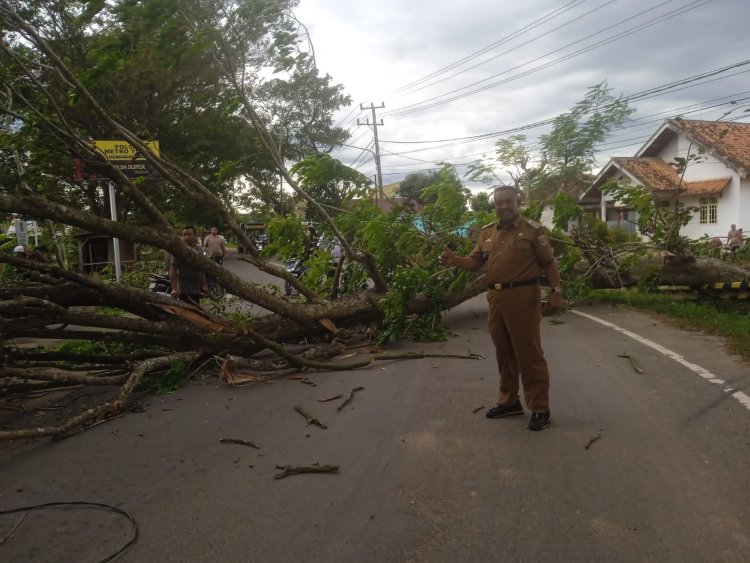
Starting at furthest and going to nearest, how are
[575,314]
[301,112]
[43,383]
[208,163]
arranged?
1. [301,112]
2. [208,163]
3. [575,314]
4. [43,383]

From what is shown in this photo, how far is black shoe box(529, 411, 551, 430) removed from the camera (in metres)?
4.85

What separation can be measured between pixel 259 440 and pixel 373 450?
0.98m

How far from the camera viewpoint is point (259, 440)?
16.2ft

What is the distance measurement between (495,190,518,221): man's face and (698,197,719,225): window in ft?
82.2

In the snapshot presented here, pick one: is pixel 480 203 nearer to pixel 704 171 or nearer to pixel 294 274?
pixel 294 274

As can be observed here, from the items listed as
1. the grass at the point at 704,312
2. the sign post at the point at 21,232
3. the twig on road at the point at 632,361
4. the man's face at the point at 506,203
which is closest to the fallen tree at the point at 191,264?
the grass at the point at 704,312

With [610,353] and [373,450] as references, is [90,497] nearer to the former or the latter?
[373,450]

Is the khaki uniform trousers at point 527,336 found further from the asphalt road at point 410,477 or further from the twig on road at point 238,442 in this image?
the twig on road at point 238,442

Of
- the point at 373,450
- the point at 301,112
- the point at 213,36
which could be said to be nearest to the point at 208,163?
the point at 301,112

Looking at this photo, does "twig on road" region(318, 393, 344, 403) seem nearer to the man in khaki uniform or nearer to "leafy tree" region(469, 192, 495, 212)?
the man in khaki uniform

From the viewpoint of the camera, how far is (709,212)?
27.0 m

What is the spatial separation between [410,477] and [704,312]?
8176 mm

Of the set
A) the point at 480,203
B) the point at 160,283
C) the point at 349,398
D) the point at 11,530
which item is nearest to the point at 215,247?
the point at 160,283

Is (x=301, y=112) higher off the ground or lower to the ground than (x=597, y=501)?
higher
